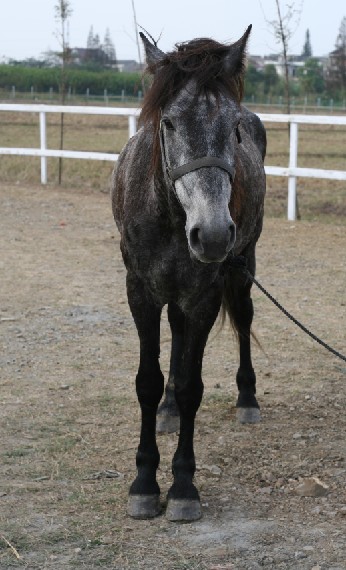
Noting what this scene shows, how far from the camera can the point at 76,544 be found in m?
3.93

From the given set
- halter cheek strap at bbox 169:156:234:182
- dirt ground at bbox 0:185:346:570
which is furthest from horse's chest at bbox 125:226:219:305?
dirt ground at bbox 0:185:346:570

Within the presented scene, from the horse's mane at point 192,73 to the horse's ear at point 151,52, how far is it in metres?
0.03

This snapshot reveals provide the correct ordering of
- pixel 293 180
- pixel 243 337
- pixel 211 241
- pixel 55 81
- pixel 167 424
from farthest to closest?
pixel 55 81 < pixel 293 180 < pixel 243 337 < pixel 167 424 < pixel 211 241

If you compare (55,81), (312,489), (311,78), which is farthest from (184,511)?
Answer: (311,78)

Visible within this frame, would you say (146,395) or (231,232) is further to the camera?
(146,395)

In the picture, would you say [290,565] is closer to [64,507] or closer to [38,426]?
[64,507]

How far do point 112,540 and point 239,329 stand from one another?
2.16m

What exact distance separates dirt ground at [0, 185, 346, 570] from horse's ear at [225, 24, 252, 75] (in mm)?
2065

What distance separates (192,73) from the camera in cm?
380

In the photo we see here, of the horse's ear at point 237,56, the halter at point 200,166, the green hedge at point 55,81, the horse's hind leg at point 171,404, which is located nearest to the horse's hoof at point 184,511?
the horse's hind leg at point 171,404

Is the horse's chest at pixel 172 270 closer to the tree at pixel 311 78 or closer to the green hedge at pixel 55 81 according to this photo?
the green hedge at pixel 55 81

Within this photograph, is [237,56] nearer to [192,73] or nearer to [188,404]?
[192,73]

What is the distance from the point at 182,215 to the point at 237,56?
2.45 ft

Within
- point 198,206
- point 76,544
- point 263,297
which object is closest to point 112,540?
point 76,544
